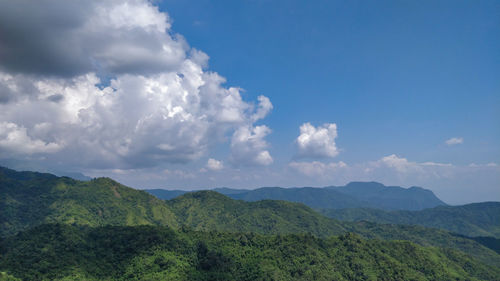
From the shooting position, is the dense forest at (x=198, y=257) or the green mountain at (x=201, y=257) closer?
the dense forest at (x=198, y=257)

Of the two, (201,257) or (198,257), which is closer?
(201,257)

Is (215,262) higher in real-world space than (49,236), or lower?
lower

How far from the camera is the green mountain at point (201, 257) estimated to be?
386 ft

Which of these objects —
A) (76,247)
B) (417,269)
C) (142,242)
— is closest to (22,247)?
(76,247)

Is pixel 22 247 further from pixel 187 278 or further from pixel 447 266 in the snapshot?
pixel 447 266

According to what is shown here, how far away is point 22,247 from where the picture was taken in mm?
124875

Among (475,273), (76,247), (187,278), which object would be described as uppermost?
(76,247)

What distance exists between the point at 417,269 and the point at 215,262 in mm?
107851

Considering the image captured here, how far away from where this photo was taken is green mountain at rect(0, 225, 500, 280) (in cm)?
11775

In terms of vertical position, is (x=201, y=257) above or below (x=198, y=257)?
above

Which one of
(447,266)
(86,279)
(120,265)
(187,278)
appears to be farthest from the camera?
(447,266)

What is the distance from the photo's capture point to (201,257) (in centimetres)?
13725

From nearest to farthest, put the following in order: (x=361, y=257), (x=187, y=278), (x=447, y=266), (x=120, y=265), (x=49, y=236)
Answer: (x=187, y=278)
(x=120, y=265)
(x=49, y=236)
(x=361, y=257)
(x=447, y=266)

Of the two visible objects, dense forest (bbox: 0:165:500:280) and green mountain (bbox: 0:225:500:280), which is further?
green mountain (bbox: 0:225:500:280)
